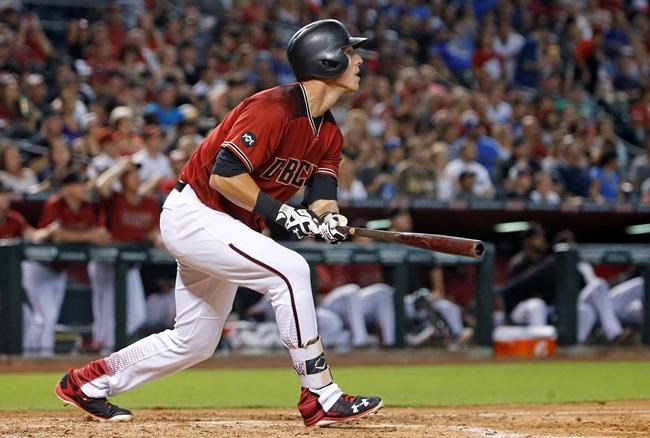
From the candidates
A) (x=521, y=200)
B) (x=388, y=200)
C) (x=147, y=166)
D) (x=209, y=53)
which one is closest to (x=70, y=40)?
(x=209, y=53)

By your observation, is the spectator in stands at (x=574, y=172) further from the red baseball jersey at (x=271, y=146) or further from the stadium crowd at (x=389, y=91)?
the red baseball jersey at (x=271, y=146)

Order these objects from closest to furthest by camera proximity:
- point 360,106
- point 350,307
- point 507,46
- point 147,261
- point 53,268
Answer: point 53,268 < point 147,261 < point 350,307 < point 360,106 < point 507,46

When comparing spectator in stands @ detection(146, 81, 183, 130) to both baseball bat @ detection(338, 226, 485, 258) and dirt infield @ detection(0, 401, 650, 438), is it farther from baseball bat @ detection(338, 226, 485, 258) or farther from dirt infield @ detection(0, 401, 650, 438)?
baseball bat @ detection(338, 226, 485, 258)

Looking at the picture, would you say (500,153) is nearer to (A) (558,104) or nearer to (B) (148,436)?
(A) (558,104)

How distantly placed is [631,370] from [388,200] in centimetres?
282

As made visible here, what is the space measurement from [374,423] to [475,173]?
708 cm

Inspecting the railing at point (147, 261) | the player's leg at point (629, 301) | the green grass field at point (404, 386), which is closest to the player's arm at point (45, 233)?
the railing at point (147, 261)

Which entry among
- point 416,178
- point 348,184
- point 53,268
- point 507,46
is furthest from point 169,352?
point 507,46

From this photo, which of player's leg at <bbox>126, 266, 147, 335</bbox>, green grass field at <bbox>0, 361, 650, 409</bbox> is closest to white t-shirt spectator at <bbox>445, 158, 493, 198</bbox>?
green grass field at <bbox>0, 361, 650, 409</bbox>

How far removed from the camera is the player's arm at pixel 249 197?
15.9ft

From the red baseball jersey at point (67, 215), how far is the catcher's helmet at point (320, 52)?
15.6ft

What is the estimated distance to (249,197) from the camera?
4871 millimetres

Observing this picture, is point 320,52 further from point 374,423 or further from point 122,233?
point 122,233

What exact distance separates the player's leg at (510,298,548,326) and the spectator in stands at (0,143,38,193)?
4.80 metres
